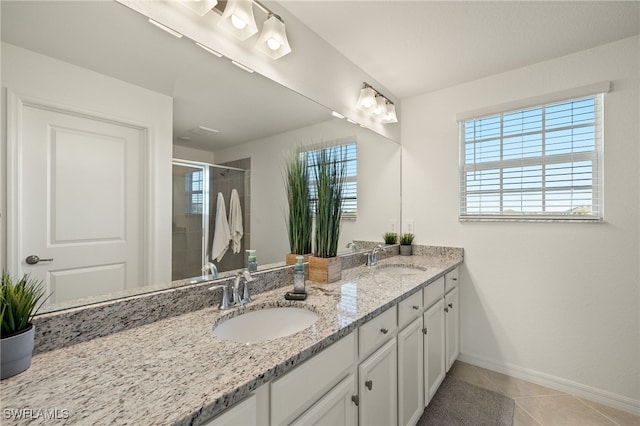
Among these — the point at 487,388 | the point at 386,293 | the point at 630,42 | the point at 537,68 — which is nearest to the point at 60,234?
the point at 386,293

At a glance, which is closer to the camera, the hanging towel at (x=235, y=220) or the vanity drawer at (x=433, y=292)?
the hanging towel at (x=235, y=220)

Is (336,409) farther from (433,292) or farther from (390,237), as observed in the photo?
(390,237)

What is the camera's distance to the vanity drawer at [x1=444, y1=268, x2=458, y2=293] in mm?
2051

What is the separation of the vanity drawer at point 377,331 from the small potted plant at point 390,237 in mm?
1263

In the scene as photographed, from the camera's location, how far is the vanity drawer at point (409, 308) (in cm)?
140

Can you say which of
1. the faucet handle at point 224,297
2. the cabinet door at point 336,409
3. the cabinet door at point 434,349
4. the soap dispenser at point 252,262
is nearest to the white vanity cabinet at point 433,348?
the cabinet door at point 434,349

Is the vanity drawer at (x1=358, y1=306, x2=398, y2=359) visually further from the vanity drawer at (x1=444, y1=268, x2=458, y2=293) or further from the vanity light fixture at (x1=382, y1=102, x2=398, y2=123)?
the vanity light fixture at (x1=382, y1=102, x2=398, y2=123)

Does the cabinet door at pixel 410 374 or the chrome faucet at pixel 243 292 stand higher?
the chrome faucet at pixel 243 292

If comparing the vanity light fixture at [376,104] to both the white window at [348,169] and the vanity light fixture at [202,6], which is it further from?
the vanity light fixture at [202,6]

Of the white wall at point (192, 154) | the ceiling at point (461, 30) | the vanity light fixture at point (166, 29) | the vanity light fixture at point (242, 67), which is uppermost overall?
the ceiling at point (461, 30)

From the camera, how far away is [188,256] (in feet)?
3.88

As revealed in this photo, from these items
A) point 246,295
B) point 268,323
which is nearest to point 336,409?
point 268,323

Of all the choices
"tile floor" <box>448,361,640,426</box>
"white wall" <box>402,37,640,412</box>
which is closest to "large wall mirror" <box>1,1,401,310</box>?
"white wall" <box>402,37,640,412</box>

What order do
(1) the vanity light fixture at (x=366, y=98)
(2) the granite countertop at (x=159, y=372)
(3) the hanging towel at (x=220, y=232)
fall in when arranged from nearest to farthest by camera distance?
1. (2) the granite countertop at (x=159, y=372)
2. (3) the hanging towel at (x=220, y=232)
3. (1) the vanity light fixture at (x=366, y=98)
